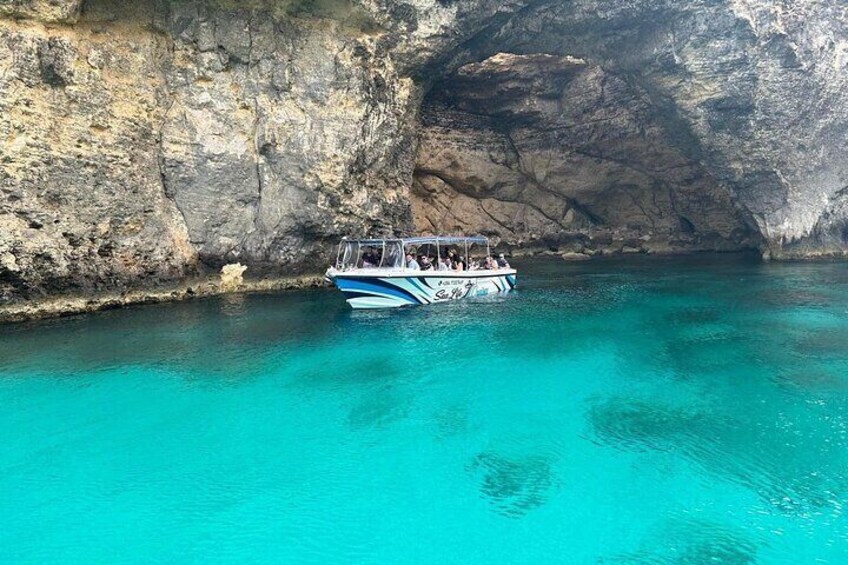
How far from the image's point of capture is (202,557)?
7.44m

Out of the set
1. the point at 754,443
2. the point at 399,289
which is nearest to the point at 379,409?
the point at 754,443

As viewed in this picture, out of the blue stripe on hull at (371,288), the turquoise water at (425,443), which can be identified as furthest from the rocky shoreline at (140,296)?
the blue stripe on hull at (371,288)

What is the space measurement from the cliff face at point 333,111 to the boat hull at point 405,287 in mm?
7036

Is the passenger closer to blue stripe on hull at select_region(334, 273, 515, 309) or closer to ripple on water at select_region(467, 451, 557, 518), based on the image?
blue stripe on hull at select_region(334, 273, 515, 309)

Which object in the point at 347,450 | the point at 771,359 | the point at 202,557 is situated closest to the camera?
the point at 202,557

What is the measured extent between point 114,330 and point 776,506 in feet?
65.3

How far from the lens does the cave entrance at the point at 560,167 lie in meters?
39.9

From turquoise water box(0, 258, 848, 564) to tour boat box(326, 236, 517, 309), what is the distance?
3292 millimetres

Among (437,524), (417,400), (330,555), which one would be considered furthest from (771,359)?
(330,555)

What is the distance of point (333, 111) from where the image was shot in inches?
1136

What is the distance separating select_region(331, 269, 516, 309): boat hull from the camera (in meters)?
23.6

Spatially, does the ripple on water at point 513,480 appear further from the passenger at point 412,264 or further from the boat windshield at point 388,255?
the passenger at point 412,264

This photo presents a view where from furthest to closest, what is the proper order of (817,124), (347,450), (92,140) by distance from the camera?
(817,124), (92,140), (347,450)

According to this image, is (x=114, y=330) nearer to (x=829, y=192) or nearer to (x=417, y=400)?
(x=417, y=400)
